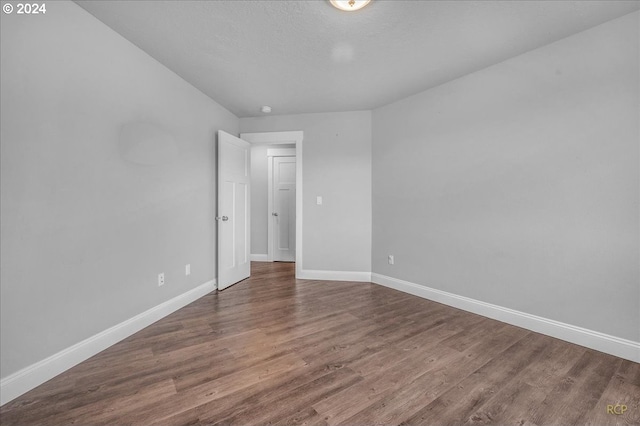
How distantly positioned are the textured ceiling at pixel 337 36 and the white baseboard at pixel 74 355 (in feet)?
7.52

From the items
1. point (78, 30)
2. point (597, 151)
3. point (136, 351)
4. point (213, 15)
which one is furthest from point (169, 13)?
point (597, 151)

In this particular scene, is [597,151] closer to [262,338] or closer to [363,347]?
[363,347]

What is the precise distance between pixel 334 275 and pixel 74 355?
280 cm

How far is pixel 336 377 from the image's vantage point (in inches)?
63.2

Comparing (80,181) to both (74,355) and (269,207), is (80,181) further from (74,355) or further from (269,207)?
(269,207)

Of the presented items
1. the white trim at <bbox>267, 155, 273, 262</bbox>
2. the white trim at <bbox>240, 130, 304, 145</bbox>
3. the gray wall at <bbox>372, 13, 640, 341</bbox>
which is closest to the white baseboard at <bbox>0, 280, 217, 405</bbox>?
the white trim at <bbox>240, 130, 304, 145</bbox>

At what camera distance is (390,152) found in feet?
11.5

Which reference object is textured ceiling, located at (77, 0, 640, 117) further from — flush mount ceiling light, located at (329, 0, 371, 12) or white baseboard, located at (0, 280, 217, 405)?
white baseboard, located at (0, 280, 217, 405)

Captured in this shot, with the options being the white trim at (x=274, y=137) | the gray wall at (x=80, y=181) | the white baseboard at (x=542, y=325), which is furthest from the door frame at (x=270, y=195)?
the white baseboard at (x=542, y=325)

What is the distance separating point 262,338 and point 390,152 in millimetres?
2702

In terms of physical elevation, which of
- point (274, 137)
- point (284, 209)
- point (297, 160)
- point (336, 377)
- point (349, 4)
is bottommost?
point (336, 377)

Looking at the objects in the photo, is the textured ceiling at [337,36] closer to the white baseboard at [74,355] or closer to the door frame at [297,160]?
the door frame at [297,160]

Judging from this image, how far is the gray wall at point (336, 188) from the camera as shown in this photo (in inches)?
150

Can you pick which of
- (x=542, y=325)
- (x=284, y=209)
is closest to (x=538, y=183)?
(x=542, y=325)
